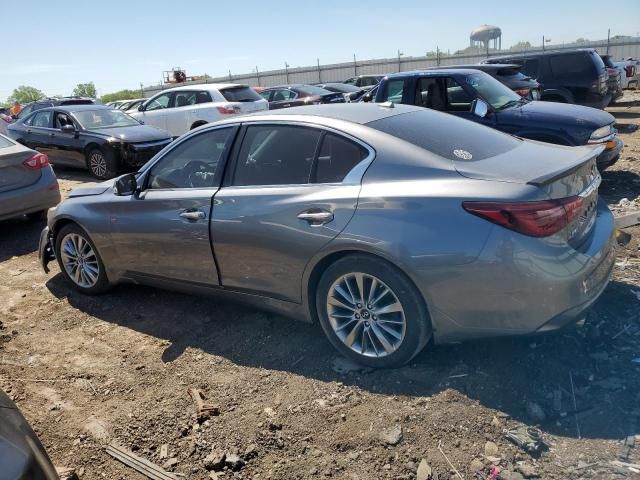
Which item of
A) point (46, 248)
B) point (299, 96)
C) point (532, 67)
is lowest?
point (46, 248)

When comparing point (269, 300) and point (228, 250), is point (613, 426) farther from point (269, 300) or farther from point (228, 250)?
point (228, 250)

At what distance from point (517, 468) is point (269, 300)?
6.20ft

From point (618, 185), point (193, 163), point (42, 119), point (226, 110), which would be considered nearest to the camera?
point (193, 163)

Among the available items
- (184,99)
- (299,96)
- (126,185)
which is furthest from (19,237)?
(299,96)

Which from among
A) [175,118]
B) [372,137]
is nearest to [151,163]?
[372,137]

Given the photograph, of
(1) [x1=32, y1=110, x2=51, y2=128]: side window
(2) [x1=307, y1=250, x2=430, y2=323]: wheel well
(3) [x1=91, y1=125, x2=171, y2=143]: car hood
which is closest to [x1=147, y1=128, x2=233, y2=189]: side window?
(2) [x1=307, y1=250, x2=430, y2=323]: wheel well

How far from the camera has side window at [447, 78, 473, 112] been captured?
7695 millimetres

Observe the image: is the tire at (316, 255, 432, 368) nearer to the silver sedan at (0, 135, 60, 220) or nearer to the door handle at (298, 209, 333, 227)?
the door handle at (298, 209, 333, 227)

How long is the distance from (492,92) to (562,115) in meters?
1.14

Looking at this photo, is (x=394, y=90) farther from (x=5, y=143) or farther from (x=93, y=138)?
(x=93, y=138)

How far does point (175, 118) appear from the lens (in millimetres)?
13500

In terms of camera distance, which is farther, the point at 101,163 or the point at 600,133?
the point at 101,163

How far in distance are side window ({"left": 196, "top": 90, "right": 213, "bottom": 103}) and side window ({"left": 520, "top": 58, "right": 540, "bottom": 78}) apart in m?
7.72

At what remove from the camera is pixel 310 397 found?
329 centimetres
